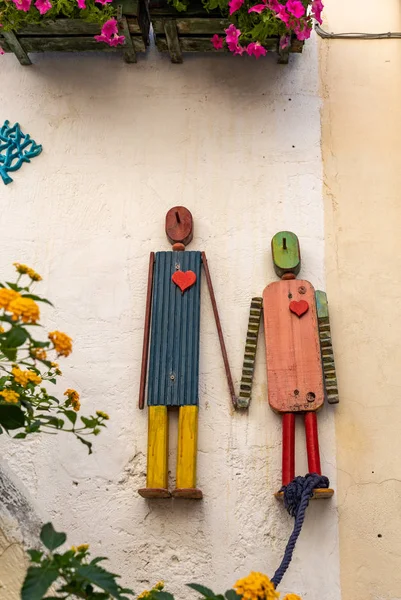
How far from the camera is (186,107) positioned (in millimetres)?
2875

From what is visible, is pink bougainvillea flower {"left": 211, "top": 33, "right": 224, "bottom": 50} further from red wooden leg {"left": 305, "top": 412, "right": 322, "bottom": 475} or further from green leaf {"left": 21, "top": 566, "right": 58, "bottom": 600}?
green leaf {"left": 21, "top": 566, "right": 58, "bottom": 600}

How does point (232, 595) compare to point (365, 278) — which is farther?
point (365, 278)

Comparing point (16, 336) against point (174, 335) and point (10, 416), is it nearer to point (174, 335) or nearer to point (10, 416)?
point (10, 416)

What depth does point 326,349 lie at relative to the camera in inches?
91.7

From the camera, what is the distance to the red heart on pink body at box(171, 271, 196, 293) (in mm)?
2453

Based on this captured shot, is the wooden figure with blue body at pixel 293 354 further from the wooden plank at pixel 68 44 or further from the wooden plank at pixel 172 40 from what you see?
the wooden plank at pixel 68 44

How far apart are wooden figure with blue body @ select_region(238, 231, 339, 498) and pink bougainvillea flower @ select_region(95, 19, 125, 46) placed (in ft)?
3.42

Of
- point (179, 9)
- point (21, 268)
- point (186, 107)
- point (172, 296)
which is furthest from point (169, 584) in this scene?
point (179, 9)

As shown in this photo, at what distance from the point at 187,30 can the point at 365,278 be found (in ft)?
3.98

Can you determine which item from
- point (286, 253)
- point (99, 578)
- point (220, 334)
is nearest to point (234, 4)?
point (286, 253)

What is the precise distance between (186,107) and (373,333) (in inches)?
48.0

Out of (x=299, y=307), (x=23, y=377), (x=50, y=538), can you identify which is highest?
(x=299, y=307)

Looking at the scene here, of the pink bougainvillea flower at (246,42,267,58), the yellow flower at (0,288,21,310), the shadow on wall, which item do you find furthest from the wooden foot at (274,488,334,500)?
the pink bougainvillea flower at (246,42,267,58)

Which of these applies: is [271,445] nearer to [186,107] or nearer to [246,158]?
[246,158]
